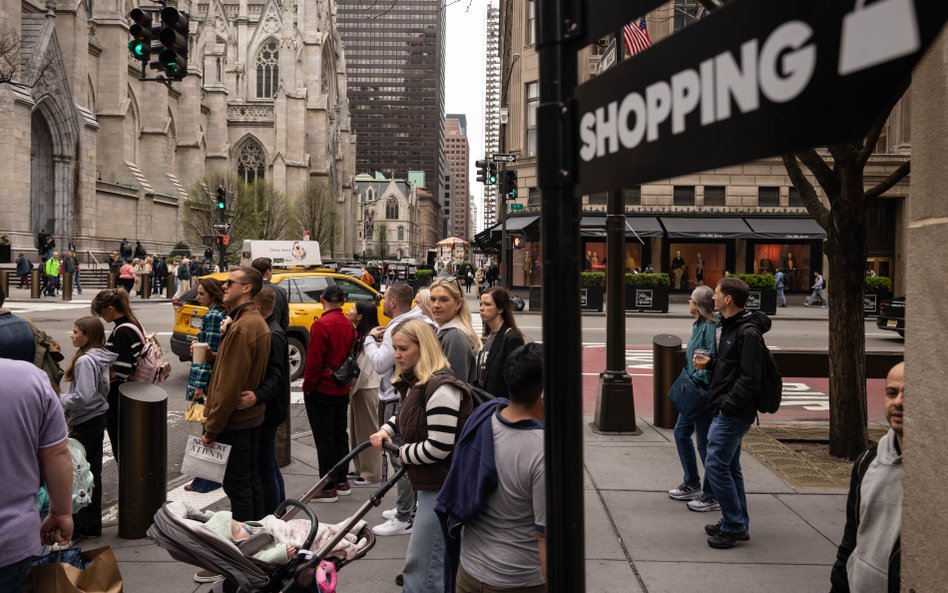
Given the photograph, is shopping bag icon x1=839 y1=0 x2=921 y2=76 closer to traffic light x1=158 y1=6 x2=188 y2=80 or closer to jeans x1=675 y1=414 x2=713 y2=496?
jeans x1=675 y1=414 x2=713 y2=496

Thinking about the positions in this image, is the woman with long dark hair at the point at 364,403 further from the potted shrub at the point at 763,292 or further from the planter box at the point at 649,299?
the potted shrub at the point at 763,292

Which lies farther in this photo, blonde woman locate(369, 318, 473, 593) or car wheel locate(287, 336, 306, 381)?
car wheel locate(287, 336, 306, 381)

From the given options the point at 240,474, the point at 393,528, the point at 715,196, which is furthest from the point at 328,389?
the point at 715,196

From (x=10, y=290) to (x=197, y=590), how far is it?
100ft

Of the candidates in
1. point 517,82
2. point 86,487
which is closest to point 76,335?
point 86,487

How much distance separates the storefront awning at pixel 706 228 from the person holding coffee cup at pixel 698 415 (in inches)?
1081

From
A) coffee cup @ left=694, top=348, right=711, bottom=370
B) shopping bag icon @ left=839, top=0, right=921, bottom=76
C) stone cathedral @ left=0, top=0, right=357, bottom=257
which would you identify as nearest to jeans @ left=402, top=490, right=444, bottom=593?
coffee cup @ left=694, top=348, right=711, bottom=370

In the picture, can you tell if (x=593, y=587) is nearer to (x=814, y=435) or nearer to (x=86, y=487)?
(x=86, y=487)

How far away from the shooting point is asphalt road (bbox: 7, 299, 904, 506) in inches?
370

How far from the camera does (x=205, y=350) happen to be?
19.0 feet

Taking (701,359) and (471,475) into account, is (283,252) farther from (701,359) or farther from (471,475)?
(471,475)

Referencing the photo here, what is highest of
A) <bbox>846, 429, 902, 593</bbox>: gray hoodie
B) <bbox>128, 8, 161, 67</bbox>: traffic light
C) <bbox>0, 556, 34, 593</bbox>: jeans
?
<bbox>128, 8, 161, 67</bbox>: traffic light

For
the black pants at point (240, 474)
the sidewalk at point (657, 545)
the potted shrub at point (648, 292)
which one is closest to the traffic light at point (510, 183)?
the potted shrub at point (648, 292)

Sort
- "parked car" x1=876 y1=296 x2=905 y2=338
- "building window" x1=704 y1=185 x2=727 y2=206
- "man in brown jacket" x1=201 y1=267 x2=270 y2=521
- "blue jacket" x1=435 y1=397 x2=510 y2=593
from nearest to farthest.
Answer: "blue jacket" x1=435 y1=397 x2=510 y2=593 < "man in brown jacket" x1=201 y1=267 x2=270 y2=521 < "parked car" x1=876 y1=296 x2=905 y2=338 < "building window" x1=704 y1=185 x2=727 y2=206
